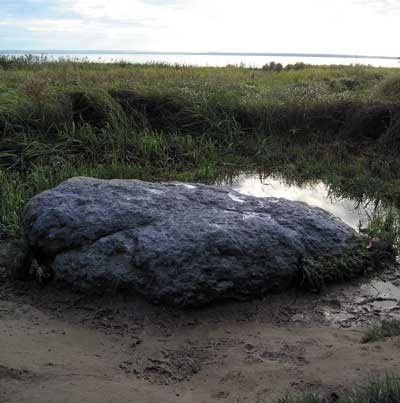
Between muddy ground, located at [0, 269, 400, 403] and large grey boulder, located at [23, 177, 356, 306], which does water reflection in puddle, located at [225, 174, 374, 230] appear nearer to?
large grey boulder, located at [23, 177, 356, 306]

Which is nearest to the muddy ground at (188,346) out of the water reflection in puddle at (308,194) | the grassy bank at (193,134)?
the water reflection in puddle at (308,194)

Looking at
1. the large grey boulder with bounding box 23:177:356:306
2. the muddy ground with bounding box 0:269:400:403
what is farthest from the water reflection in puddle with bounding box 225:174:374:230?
the muddy ground with bounding box 0:269:400:403

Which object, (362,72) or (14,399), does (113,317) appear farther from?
(362,72)

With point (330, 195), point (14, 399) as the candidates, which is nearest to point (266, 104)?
point (330, 195)

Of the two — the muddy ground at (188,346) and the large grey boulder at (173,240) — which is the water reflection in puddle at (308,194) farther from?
the muddy ground at (188,346)

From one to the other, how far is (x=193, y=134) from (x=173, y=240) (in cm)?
477

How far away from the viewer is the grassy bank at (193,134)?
7086 millimetres

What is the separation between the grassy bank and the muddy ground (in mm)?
2443

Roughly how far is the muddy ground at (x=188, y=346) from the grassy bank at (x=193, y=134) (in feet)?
8.02

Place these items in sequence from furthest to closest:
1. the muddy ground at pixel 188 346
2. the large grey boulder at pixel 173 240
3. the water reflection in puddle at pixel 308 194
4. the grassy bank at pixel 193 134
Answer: the grassy bank at pixel 193 134, the water reflection in puddle at pixel 308 194, the large grey boulder at pixel 173 240, the muddy ground at pixel 188 346

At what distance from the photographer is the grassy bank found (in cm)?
709

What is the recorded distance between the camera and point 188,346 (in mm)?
3514

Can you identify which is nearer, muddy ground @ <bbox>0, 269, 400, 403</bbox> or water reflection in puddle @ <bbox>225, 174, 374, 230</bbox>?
muddy ground @ <bbox>0, 269, 400, 403</bbox>

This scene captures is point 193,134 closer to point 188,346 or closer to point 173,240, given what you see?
point 173,240
